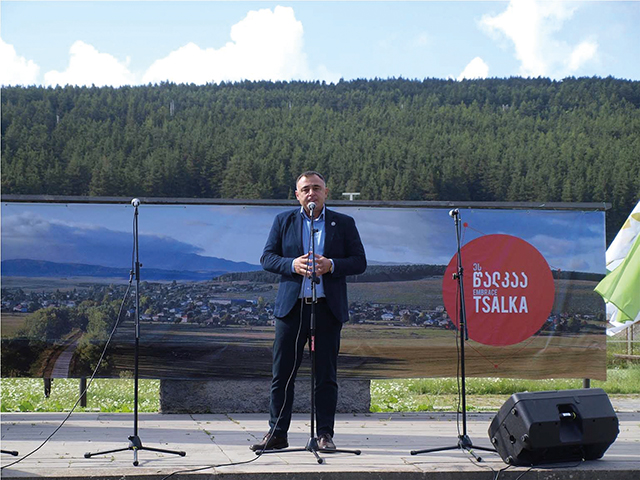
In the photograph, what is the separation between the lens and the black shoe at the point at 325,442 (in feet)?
17.7

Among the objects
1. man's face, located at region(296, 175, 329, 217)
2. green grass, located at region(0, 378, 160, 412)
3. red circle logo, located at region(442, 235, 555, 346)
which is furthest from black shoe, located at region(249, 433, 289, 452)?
red circle logo, located at region(442, 235, 555, 346)

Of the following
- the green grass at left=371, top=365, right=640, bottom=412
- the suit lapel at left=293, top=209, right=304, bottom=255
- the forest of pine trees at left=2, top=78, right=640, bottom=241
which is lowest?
the green grass at left=371, top=365, right=640, bottom=412

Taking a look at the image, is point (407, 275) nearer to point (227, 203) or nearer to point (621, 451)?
point (227, 203)

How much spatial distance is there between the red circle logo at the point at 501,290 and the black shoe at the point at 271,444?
2949 mm

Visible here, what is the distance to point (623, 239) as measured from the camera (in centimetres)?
1539

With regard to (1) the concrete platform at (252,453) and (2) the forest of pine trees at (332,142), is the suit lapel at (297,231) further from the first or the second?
(2) the forest of pine trees at (332,142)

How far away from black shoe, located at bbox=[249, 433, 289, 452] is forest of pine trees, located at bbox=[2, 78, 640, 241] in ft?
174

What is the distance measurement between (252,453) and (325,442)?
1.67 feet

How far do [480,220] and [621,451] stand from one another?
295cm

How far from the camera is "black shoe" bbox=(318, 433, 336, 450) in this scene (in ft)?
17.7

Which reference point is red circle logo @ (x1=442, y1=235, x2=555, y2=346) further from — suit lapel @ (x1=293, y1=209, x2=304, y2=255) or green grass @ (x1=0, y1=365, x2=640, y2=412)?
suit lapel @ (x1=293, y1=209, x2=304, y2=255)

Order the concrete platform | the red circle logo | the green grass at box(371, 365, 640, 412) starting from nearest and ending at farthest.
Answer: the concrete platform → the red circle logo → the green grass at box(371, 365, 640, 412)

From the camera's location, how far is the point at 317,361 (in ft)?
18.3

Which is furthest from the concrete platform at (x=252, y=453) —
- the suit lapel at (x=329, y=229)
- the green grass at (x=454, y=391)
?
the suit lapel at (x=329, y=229)
